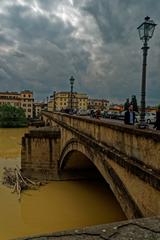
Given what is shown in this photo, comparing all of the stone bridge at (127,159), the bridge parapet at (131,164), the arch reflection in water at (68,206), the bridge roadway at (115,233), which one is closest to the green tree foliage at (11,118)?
the arch reflection in water at (68,206)

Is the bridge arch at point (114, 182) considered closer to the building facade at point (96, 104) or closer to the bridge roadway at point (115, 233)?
the bridge roadway at point (115, 233)

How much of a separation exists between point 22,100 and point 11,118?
1526 inches

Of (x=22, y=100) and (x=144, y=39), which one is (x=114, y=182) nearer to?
(x=144, y=39)

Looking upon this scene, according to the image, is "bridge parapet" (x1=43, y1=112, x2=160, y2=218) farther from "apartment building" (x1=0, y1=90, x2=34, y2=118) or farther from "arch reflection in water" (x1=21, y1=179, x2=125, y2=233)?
"apartment building" (x1=0, y1=90, x2=34, y2=118)

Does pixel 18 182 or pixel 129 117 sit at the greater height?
pixel 129 117

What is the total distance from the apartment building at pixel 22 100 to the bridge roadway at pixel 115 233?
108166mm

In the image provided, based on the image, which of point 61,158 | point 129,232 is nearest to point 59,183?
point 61,158

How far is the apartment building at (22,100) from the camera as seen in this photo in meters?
110

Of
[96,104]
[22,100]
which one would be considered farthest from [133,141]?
[96,104]

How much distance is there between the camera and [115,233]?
218 cm

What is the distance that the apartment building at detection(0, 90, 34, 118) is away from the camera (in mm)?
109625

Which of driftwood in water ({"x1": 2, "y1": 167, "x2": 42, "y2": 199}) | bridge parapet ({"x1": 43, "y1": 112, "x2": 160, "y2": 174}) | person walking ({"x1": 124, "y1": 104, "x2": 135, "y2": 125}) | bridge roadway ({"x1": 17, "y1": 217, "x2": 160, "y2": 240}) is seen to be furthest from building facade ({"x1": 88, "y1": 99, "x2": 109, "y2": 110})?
bridge roadway ({"x1": 17, "y1": 217, "x2": 160, "y2": 240})

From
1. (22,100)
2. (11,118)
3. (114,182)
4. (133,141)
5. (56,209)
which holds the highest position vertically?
(22,100)

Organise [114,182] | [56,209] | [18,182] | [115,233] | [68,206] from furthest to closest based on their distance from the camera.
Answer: [18,182]
[68,206]
[56,209]
[114,182]
[115,233]
